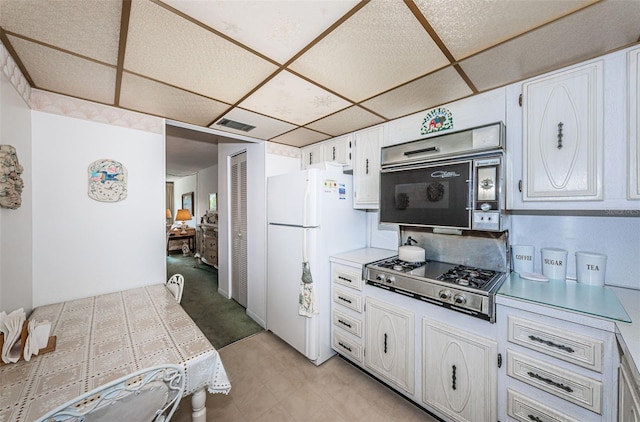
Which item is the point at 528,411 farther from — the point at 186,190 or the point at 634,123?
the point at 186,190

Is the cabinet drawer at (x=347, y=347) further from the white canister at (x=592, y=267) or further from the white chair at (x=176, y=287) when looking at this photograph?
the white canister at (x=592, y=267)

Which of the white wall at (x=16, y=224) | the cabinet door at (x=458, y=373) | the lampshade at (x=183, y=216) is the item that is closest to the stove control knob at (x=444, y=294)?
the cabinet door at (x=458, y=373)

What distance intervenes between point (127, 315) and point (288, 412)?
1.30 m

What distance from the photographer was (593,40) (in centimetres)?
120

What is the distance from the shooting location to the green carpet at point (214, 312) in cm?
277

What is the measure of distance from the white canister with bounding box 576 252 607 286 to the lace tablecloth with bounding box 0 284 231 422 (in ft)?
7.13

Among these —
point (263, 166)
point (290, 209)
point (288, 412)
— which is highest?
point (263, 166)

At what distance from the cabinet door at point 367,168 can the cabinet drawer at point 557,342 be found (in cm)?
138

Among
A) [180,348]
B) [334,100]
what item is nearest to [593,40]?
[334,100]

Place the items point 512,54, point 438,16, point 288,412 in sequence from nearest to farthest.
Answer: point 438,16 < point 512,54 < point 288,412

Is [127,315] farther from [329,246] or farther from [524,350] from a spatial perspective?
[524,350]

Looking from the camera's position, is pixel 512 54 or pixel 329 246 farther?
pixel 329 246

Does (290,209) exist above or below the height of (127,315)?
above

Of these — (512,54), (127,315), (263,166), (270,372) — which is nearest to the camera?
(512,54)
